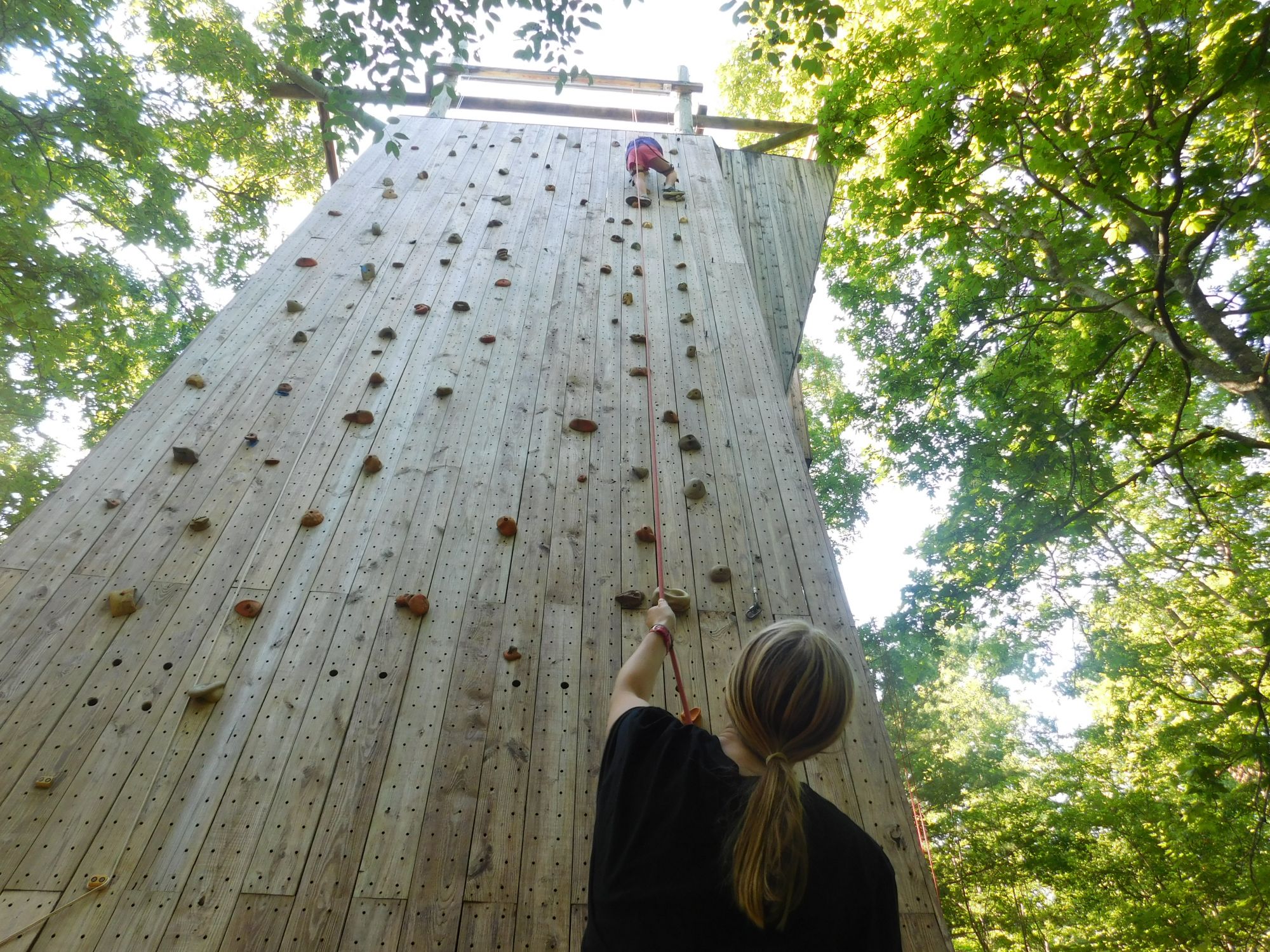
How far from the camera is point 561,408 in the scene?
2.99 metres

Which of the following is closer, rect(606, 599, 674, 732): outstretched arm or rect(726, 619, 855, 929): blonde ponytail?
rect(726, 619, 855, 929): blonde ponytail

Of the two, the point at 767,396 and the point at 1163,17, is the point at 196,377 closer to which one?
the point at 767,396

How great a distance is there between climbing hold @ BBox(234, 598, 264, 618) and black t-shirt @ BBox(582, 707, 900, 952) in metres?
1.54

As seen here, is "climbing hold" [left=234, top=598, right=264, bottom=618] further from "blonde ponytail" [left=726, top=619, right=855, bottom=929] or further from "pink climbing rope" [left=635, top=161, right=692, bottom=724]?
"blonde ponytail" [left=726, top=619, right=855, bottom=929]

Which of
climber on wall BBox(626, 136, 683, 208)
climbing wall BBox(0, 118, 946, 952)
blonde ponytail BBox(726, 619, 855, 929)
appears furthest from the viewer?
climber on wall BBox(626, 136, 683, 208)

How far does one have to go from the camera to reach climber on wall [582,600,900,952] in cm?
87

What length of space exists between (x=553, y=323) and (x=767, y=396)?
1.20 meters

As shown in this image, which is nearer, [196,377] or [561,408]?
[196,377]

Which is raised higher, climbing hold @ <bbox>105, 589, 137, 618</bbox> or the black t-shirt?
climbing hold @ <bbox>105, 589, 137, 618</bbox>

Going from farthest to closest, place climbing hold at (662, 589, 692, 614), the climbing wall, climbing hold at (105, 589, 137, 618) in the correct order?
1. climbing hold at (662, 589, 692, 614)
2. climbing hold at (105, 589, 137, 618)
3. the climbing wall

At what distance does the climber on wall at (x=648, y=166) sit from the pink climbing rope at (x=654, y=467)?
0.23 meters

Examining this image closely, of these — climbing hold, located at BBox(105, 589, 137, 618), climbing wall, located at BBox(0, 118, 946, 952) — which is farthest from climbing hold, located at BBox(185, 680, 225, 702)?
climbing hold, located at BBox(105, 589, 137, 618)

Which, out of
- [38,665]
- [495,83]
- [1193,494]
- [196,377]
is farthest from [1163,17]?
[495,83]

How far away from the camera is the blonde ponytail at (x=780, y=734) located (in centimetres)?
86
